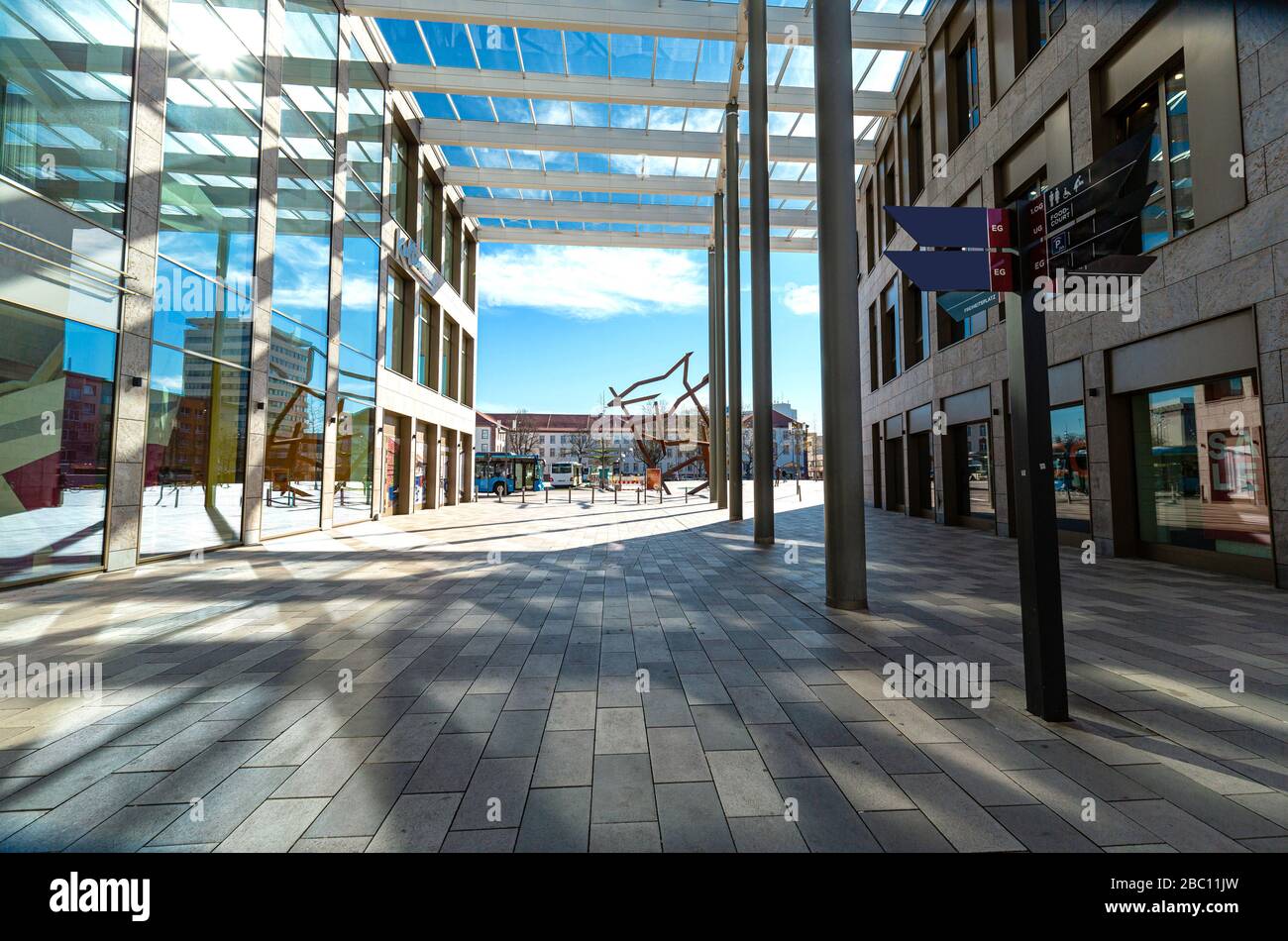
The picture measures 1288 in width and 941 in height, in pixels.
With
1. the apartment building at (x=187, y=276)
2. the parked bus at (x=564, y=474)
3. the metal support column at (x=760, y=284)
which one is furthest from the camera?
the parked bus at (x=564, y=474)

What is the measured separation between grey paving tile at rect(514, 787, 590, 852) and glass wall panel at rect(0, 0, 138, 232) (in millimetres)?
10435

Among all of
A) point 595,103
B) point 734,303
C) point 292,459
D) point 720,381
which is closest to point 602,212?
point 595,103

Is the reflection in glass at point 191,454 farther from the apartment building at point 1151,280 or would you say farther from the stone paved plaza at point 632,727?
the apartment building at point 1151,280

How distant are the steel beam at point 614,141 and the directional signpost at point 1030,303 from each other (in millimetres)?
19178

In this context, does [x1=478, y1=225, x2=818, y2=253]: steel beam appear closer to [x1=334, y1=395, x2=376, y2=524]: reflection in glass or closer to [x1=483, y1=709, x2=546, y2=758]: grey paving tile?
[x1=334, y1=395, x2=376, y2=524]: reflection in glass

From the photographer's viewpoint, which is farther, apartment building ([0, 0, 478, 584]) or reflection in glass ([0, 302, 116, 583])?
apartment building ([0, 0, 478, 584])

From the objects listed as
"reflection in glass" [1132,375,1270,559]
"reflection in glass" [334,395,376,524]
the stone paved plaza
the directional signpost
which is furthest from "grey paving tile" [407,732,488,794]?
"reflection in glass" [334,395,376,524]

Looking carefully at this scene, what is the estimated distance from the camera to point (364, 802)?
2541 millimetres

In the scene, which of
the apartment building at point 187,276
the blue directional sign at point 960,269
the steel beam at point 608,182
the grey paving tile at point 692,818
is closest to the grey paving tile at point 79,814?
the grey paving tile at point 692,818

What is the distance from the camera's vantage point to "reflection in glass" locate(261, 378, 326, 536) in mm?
12766

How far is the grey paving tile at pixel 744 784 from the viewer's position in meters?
2.46

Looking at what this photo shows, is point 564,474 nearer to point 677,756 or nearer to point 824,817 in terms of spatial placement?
point 677,756

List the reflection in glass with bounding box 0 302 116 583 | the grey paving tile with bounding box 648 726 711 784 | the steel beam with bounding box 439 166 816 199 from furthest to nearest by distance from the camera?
1. the steel beam with bounding box 439 166 816 199
2. the reflection in glass with bounding box 0 302 116 583
3. the grey paving tile with bounding box 648 726 711 784

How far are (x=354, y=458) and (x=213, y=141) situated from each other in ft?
28.5
